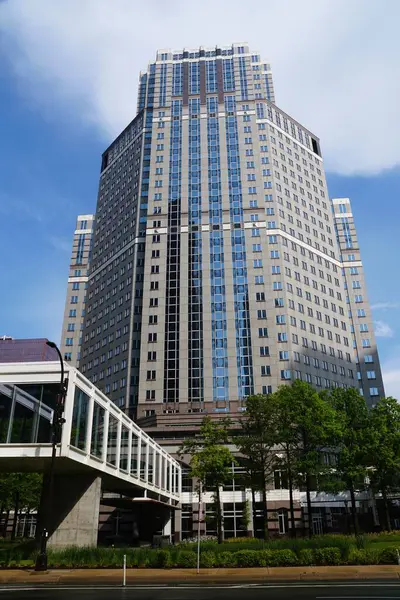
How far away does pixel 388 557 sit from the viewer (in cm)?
2309

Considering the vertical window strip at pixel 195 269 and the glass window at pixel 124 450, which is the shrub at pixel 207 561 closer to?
the glass window at pixel 124 450

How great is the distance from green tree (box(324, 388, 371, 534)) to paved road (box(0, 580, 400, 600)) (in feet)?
100

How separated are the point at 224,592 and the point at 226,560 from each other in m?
8.71

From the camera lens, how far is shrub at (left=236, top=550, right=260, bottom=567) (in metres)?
23.6

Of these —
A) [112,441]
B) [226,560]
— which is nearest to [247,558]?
[226,560]

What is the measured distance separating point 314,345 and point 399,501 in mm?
31331

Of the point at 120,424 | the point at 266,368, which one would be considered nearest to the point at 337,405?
the point at 120,424

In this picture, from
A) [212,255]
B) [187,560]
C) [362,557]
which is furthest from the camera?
[212,255]

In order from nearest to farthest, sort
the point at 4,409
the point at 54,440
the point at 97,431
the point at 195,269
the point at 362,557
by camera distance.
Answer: the point at 362,557 < the point at 54,440 < the point at 4,409 < the point at 97,431 < the point at 195,269

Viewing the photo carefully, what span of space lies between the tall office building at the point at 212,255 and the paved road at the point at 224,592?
208 ft

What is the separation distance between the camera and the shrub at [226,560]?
23.7 metres

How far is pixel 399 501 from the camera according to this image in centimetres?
7950

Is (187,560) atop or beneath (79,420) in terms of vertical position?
beneath

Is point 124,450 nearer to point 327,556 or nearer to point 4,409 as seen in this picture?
point 4,409
